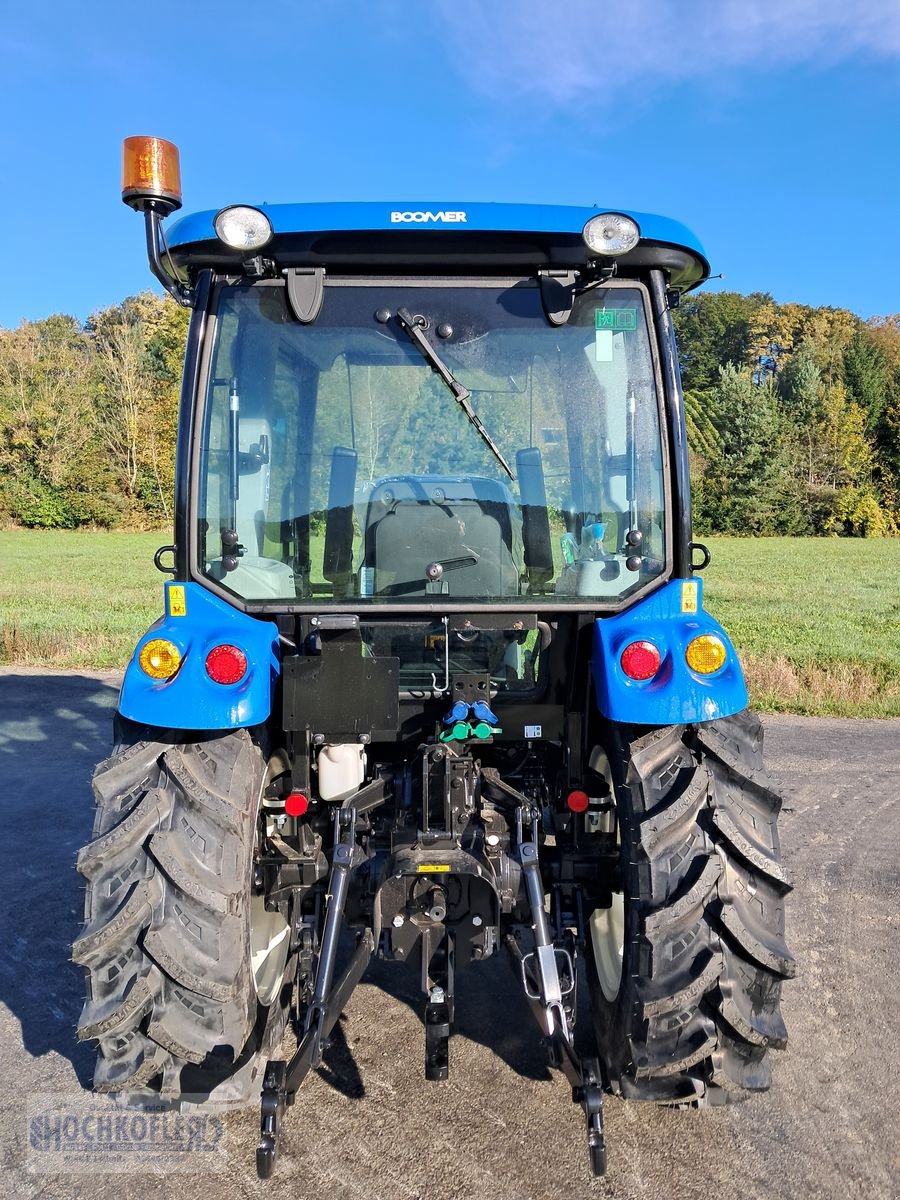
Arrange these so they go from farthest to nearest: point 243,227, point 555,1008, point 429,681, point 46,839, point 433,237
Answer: point 46,839 < point 429,681 < point 433,237 < point 243,227 < point 555,1008

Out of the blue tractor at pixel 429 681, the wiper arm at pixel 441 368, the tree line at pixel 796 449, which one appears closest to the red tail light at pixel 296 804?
the blue tractor at pixel 429 681

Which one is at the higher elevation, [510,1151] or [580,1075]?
[580,1075]

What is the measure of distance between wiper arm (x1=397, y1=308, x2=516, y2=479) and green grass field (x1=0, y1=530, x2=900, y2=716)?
23.0 feet

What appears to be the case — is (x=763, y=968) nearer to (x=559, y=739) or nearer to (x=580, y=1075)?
(x=580, y=1075)

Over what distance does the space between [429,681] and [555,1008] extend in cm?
111

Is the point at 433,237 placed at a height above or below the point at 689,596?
above

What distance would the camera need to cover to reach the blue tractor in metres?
2.74

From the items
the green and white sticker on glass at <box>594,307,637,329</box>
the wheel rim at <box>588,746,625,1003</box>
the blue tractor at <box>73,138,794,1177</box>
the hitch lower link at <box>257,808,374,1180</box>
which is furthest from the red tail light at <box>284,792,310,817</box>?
the green and white sticker on glass at <box>594,307,637,329</box>

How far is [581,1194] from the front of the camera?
105 inches

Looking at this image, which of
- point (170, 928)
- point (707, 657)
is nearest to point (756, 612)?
point (707, 657)

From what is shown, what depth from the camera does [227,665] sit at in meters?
2.87

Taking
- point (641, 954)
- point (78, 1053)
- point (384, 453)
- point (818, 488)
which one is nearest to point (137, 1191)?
point (78, 1053)

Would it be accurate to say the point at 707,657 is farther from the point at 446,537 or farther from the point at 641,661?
the point at 446,537

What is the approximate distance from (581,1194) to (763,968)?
2.55ft
